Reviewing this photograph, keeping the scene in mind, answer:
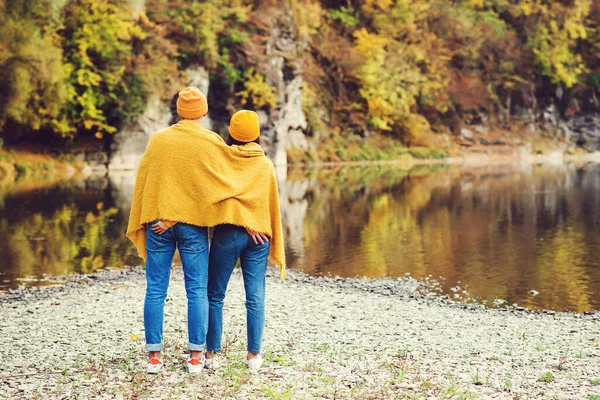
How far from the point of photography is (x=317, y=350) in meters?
7.67

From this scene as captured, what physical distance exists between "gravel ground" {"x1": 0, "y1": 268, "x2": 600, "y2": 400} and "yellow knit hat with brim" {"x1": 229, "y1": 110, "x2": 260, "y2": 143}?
195cm

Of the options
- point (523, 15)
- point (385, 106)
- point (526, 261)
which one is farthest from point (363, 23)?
point (526, 261)

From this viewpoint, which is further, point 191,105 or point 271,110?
point 271,110

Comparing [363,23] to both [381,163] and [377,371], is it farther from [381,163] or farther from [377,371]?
[377,371]

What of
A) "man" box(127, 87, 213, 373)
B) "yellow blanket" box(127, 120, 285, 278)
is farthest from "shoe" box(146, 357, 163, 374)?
"yellow blanket" box(127, 120, 285, 278)

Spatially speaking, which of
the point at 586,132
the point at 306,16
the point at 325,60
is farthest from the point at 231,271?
the point at 586,132

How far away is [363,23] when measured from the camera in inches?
2427

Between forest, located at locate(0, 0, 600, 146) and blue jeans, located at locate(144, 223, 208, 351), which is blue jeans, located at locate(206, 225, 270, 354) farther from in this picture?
forest, located at locate(0, 0, 600, 146)

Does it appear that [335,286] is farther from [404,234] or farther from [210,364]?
[404,234]

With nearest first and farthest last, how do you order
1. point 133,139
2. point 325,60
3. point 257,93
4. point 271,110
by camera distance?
point 133,139 → point 257,93 → point 271,110 → point 325,60

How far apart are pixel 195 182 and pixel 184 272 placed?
745 millimetres

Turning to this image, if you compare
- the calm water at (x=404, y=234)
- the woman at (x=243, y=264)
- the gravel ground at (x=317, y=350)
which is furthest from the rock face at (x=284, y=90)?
the woman at (x=243, y=264)

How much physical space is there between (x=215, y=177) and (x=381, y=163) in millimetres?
51177

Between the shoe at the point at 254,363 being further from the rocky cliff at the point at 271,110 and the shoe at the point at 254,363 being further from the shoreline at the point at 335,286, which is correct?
the rocky cliff at the point at 271,110
